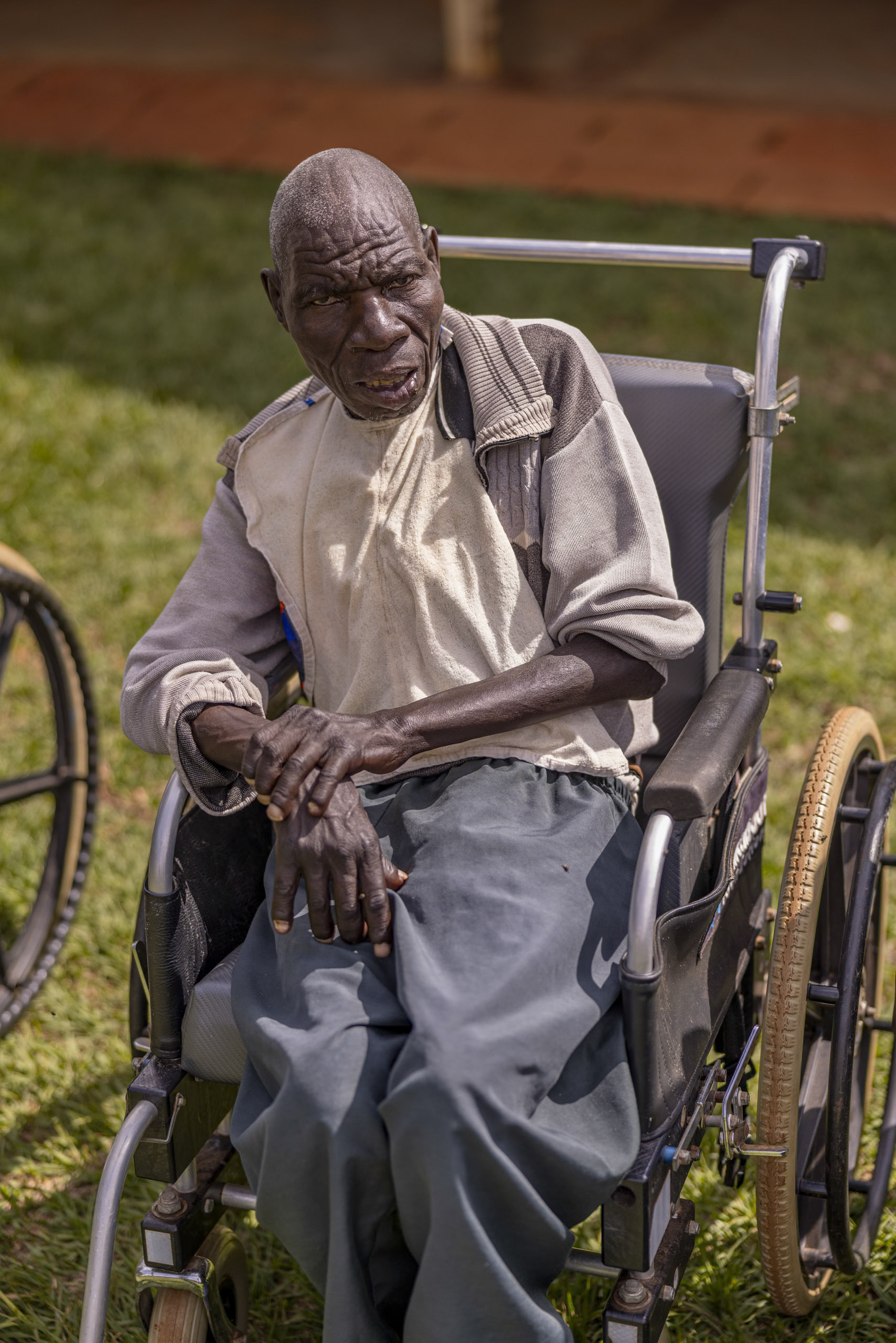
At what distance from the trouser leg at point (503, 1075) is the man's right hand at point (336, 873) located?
0.04m

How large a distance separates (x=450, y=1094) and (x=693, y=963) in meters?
0.43

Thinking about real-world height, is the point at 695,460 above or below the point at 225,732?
above

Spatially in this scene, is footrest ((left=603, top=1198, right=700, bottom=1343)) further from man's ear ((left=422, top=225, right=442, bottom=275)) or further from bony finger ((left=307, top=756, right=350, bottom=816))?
man's ear ((left=422, top=225, right=442, bottom=275))

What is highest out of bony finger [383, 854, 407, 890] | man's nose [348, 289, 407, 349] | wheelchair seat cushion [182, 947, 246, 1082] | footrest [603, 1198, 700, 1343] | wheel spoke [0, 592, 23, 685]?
man's nose [348, 289, 407, 349]

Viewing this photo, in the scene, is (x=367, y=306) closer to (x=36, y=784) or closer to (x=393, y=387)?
(x=393, y=387)

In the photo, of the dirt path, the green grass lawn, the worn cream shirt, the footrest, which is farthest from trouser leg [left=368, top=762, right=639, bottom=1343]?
the dirt path

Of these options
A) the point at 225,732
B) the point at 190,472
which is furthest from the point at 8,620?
the point at 190,472

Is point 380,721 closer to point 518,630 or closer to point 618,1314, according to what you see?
point 518,630

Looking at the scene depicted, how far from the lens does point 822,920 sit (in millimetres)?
2377

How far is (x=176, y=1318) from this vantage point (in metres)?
2.00

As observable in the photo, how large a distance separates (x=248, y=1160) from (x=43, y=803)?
200cm

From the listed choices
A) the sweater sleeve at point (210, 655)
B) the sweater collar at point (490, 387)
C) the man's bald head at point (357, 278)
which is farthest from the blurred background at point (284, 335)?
the man's bald head at point (357, 278)

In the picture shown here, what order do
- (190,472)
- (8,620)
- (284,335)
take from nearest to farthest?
1. (8,620)
2. (190,472)
3. (284,335)

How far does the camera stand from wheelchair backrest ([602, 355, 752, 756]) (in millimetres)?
2307
